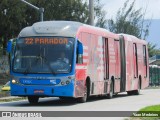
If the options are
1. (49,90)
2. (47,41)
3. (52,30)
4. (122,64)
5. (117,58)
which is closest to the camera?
(49,90)

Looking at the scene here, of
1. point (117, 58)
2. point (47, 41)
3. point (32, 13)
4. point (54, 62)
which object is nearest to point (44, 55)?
point (54, 62)

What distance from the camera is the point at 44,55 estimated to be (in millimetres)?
23406

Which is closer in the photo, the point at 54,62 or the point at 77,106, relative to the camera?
the point at 77,106

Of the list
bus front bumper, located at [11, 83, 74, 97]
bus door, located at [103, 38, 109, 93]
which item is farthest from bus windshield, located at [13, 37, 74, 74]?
bus door, located at [103, 38, 109, 93]

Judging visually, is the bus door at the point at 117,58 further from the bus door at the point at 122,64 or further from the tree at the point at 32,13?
the tree at the point at 32,13

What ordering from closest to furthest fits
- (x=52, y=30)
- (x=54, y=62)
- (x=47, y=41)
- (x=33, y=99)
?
(x=54, y=62), (x=47, y=41), (x=52, y=30), (x=33, y=99)

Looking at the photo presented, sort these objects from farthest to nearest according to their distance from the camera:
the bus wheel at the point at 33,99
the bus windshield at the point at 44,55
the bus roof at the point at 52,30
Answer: the bus wheel at the point at 33,99
the bus roof at the point at 52,30
the bus windshield at the point at 44,55

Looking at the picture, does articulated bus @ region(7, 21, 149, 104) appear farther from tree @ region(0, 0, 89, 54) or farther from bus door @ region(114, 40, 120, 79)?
tree @ region(0, 0, 89, 54)

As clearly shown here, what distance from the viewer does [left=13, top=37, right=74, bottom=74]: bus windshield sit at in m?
23.3

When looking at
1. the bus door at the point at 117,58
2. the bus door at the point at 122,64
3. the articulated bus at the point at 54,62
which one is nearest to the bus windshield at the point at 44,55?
the articulated bus at the point at 54,62

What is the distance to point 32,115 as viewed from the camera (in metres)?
17.8

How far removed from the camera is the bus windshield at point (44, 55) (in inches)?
918

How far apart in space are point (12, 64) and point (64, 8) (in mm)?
41261

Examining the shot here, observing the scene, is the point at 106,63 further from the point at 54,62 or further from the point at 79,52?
the point at 54,62
